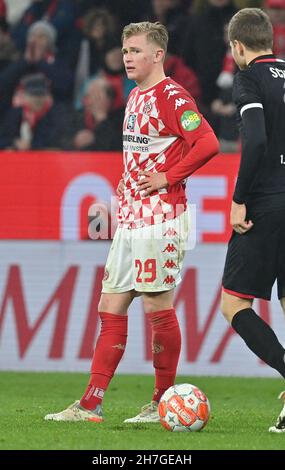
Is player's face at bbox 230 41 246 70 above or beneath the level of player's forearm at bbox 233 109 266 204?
above

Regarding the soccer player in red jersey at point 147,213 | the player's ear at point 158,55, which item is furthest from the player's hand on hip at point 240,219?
the player's ear at point 158,55

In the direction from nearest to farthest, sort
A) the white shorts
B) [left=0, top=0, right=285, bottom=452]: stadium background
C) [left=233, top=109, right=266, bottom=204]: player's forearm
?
[left=233, top=109, right=266, bottom=204]: player's forearm < the white shorts < [left=0, top=0, right=285, bottom=452]: stadium background

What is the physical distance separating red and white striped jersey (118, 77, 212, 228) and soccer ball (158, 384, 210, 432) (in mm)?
993

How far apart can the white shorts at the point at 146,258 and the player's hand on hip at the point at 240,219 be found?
59 cm

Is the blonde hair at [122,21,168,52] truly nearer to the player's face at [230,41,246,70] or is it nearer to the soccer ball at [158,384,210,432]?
the player's face at [230,41,246,70]

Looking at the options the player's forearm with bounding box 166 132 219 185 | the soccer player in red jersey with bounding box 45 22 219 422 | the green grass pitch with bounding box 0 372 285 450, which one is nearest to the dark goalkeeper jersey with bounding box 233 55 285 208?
the player's forearm with bounding box 166 132 219 185

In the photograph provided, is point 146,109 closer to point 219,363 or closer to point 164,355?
point 164,355

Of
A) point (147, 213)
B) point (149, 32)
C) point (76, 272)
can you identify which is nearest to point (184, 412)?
point (147, 213)

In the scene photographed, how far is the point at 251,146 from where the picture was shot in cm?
568

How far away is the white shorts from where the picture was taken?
20.6ft

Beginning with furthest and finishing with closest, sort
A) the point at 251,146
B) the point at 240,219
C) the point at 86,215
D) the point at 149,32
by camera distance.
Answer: the point at 86,215 < the point at 149,32 < the point at 240,219 < the point at 251,146

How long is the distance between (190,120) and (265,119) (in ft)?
1.60

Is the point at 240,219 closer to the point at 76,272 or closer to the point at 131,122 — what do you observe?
the point at 131,122

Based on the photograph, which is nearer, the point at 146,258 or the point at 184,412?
the point at 184,412
